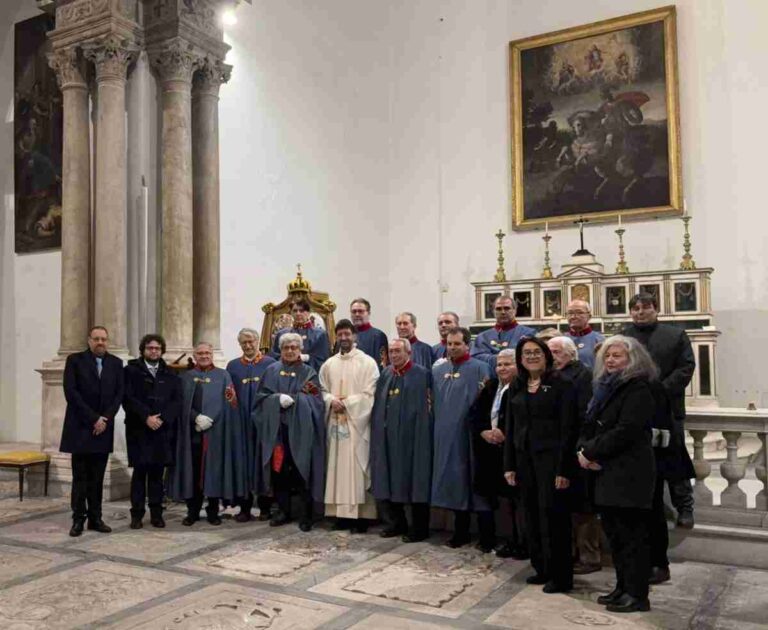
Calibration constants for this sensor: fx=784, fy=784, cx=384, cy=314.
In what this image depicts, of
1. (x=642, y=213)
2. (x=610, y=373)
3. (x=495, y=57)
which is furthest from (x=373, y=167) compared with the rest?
(x=610, y=373)

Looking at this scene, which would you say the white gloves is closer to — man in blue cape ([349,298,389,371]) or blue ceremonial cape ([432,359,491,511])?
man in blue cape ([349,298,389,371])

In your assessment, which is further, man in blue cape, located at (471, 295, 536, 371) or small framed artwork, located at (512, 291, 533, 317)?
small framed artwork, located at (512, 291, 533, 317)

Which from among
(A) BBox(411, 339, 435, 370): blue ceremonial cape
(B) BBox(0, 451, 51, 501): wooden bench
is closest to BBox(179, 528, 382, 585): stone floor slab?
(A) BBox(411, 339, 435, 370): blue ceremonial cape

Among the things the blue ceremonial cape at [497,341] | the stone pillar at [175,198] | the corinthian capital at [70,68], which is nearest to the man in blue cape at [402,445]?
the blue ceremonial cape at [497,341]

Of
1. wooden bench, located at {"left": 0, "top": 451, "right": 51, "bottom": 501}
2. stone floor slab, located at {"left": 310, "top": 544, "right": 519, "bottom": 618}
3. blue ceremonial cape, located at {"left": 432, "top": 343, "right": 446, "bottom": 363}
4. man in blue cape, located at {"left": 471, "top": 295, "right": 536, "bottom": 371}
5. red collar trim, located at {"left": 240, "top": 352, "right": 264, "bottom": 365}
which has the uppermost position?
man in blue cape, located at {"left": 471, "top": 295, "right": 536, "bottom": 371}

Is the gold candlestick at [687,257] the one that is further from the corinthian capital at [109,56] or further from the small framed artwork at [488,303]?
the corinthian capital at [109,56]

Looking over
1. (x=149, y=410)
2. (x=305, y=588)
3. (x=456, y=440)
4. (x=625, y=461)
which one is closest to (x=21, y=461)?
(x=149, y=410)

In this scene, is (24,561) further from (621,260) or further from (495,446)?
(621,260)

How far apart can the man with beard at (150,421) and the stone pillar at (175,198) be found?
7.04 ft

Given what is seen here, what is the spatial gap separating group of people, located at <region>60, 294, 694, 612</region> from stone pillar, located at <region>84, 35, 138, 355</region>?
2029 mm

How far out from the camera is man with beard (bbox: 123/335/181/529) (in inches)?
253

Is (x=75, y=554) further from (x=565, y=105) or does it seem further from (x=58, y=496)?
(x=565, y=105)

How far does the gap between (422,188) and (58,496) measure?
321 inches

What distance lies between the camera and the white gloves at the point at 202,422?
6.71 metres
